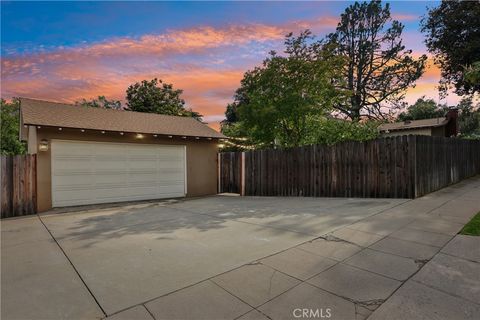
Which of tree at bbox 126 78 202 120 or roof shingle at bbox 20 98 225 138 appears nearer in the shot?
roof shingle at bbox 20 98 225 138

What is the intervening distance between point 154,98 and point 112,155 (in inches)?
756

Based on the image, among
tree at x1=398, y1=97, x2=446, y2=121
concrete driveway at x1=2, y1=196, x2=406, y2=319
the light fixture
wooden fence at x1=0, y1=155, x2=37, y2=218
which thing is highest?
tree at x1=398, y1=97, x2=446, y2=121

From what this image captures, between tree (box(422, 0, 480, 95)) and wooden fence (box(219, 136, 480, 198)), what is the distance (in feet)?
23.5

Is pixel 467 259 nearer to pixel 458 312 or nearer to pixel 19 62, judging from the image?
pixel 458 312

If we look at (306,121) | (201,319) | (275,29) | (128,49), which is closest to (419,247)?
(201,319)

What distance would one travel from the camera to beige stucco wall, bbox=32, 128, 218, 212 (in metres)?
7.96

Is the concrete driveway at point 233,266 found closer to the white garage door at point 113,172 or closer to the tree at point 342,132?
the white garage door at point 113,172

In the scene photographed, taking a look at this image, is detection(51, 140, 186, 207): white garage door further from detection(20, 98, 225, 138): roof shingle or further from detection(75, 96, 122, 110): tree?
detection(75, 96, 122, 110): tree

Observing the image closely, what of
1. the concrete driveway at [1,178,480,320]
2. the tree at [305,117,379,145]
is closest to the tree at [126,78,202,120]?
the tree at [305,117,379,145]

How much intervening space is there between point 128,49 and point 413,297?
37.9 ft

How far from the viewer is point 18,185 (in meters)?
7.46

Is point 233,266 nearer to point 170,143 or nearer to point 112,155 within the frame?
point 112,155

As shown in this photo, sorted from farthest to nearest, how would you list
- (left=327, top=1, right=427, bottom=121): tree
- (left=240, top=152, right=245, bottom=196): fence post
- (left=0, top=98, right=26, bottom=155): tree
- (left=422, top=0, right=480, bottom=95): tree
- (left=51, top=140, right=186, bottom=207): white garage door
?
1. (left=327, top=1, right=427, bottom=121): tree
2. (left=0, top=98, right=26, bottom=155): tree
3. (left=422, top=0, right=480, bottom=95): tree
4. (left=240, top=152, right=245, bottom=196): fence post
5. (left=51, top=140, right=186, bottom=207): white garage door

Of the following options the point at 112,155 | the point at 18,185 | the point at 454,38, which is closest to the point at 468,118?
the point at 454,38
